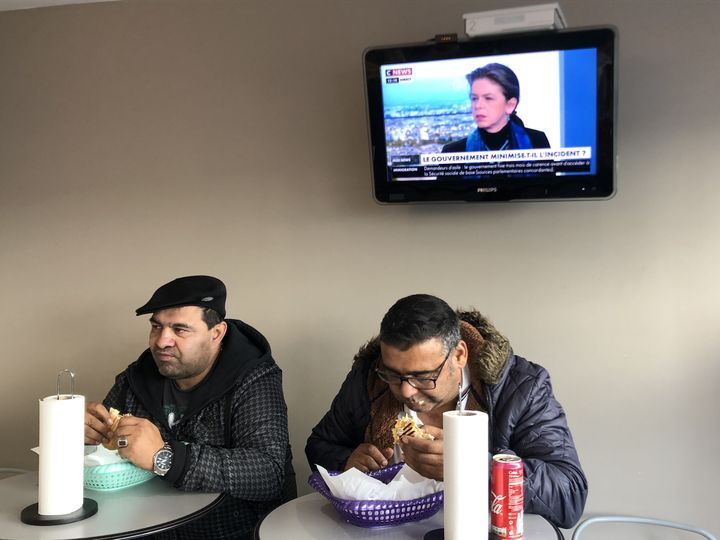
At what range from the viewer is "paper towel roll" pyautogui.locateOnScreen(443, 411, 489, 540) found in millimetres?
1696

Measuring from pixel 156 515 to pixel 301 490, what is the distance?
113 centimetres

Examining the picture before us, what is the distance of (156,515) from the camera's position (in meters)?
2.11

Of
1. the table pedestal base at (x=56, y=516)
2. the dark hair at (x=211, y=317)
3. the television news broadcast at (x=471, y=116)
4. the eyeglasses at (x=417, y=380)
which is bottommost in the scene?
the table pedestal base at (x=56, y=516)

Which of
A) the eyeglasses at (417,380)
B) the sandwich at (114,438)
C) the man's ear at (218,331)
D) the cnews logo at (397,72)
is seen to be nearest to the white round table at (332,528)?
the eyeglasses at (417,380)

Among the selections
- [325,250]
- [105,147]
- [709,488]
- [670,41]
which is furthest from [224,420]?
[670,41]

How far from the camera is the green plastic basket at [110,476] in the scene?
89.5 inches

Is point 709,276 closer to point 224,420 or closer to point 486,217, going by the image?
point 486,217

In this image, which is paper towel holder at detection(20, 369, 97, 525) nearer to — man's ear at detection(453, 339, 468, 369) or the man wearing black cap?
the man wearing black cap

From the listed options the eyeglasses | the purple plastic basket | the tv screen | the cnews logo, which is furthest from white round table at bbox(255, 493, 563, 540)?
the cnews logo

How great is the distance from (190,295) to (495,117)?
3.85 feet

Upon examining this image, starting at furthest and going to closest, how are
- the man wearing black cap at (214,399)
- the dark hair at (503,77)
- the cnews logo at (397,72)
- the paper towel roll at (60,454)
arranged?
the cnews logo at (397,72)
the dark hair at (503,77)
the man wearing black cap at (214,399)
the paper towel roll at (60,454)

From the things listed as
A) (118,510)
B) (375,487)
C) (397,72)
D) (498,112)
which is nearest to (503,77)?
(498,112)

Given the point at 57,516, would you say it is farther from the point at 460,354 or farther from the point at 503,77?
the point at 503,77

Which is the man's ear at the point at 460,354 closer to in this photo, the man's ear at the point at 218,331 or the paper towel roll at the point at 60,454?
the man's ear at the point at 218,331
